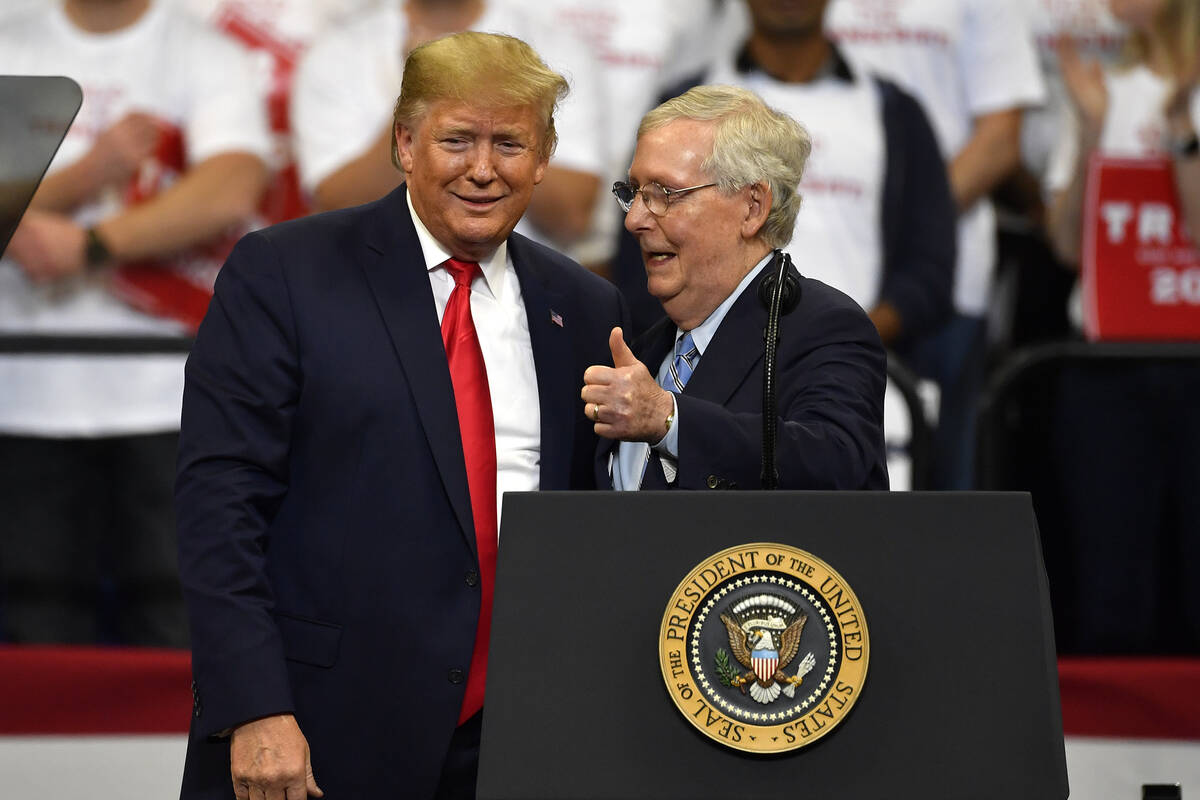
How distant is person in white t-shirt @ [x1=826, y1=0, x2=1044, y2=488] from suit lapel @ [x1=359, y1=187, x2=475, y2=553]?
239 cm

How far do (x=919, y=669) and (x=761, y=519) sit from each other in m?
0.23

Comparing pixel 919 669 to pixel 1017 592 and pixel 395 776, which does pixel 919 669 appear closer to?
pixel 1017 592

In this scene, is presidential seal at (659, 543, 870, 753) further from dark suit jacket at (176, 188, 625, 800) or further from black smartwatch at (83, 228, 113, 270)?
black smartwatch at (83, 228, 113, 270)

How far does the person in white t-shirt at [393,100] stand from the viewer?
4.00 meters

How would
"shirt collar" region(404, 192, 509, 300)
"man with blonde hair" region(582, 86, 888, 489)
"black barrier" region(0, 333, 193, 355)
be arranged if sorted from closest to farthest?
"man with blonde hair" region(582, 86, 888, 489), "shirt collar" region(404, 192, 509, 300), "black barrier" region(0, 333, 193, 355)

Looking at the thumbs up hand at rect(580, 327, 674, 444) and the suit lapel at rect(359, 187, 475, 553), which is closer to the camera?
the thumbs up hand at rect(580, 327, 674, 444)

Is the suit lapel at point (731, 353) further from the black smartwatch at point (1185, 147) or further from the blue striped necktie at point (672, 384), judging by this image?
the black smartwatch at point (1185, 147)

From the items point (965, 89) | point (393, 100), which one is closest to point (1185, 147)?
point (965, 89)

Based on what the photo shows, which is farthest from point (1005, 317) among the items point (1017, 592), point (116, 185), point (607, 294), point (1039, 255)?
point (1017, 592)

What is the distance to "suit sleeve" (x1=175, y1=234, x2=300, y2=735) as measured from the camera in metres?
1.83

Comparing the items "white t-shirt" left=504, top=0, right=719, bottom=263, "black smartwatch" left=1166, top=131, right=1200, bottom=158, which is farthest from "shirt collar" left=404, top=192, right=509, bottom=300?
"black smartwatch" left=1166, top=131, right=1200, bottom=158

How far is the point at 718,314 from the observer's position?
2045 millimetres

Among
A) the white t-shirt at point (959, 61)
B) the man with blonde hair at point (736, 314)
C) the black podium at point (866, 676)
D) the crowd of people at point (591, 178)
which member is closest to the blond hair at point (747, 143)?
the man with blonde hair at point (736, 314)

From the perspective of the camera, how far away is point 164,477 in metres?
3.78
